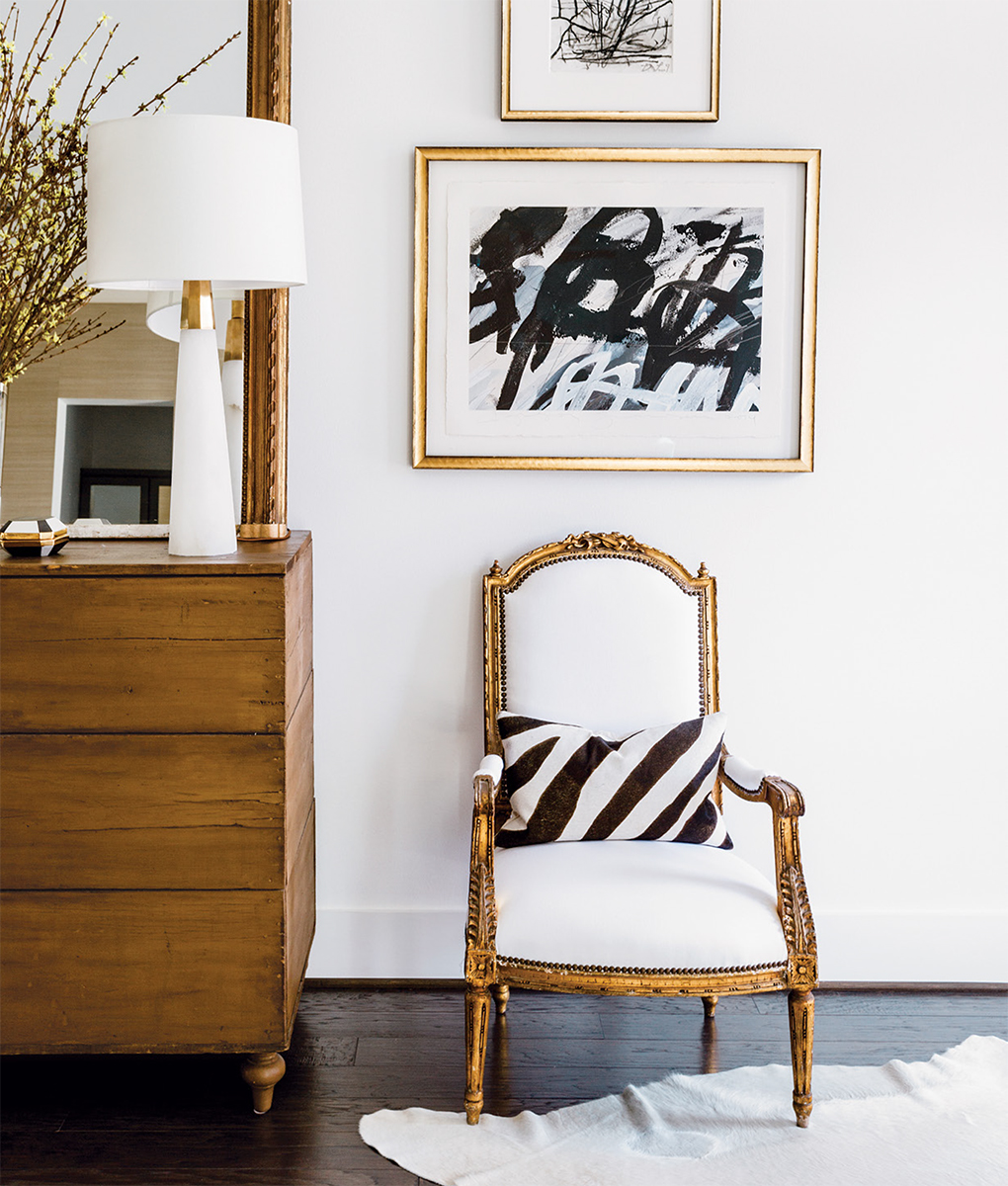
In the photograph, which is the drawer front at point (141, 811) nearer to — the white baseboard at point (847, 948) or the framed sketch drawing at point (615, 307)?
the white baseboard at point (847, 948)

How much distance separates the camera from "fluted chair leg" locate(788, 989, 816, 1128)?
1.88 meters

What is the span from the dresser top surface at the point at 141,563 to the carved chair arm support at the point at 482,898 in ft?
1.85

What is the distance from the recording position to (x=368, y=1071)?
2.13 m

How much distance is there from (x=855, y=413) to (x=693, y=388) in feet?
1.27

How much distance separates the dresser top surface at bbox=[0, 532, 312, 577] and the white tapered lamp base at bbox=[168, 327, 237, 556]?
41 mm

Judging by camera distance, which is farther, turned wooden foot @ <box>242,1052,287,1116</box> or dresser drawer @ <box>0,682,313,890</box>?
turned wooden foot @ <box>242,1052,287,1116</box>

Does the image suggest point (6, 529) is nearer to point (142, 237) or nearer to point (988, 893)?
point (142, 237)

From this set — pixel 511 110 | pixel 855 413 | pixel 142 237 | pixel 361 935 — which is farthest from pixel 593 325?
pixel 361 935

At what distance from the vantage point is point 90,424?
2234 millimetres

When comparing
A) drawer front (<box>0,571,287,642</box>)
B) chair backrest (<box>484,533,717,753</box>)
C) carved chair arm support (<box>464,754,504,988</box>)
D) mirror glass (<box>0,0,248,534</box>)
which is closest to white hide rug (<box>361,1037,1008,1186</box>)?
carved chair arm support (<box>464,754,504,988</box>)

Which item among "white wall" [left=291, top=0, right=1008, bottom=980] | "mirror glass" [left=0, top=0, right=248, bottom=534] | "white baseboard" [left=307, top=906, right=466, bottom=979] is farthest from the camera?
"white baseboard" [left=307, top=906, right=466, bottom=979]

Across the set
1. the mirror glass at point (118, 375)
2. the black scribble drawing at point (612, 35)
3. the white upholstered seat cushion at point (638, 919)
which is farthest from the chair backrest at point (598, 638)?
the black scribble drawing at point (612, 35)

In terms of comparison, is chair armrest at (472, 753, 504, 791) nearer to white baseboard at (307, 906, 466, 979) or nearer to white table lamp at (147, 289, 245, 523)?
white baseboard at (307, 906, 466, 979)

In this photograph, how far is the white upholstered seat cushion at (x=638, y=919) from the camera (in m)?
1.83
